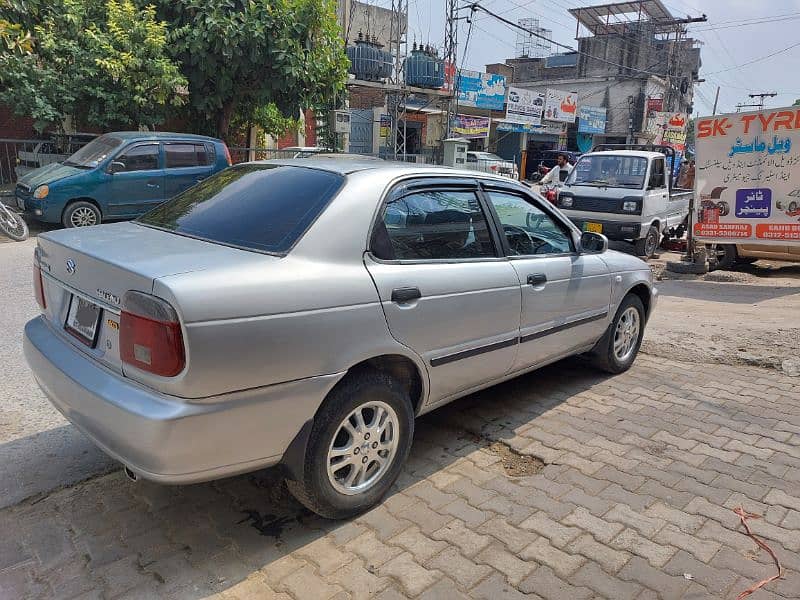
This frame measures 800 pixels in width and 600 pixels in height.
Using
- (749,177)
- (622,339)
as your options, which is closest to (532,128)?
(749,177)

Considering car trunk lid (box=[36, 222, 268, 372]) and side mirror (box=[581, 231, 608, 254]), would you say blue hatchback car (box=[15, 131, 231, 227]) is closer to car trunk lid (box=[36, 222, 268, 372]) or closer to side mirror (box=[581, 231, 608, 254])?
car trunk lid (box=[36, 222, 268, 372])

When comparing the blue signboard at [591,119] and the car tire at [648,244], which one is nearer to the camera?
the car tire at [648,244]

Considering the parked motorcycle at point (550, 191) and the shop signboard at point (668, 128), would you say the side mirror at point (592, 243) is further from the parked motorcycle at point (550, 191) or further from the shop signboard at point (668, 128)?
the shop signboard at point (668, 128)

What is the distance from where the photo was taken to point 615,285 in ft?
15.2

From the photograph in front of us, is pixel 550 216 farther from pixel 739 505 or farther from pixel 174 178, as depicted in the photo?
pixel 174 178

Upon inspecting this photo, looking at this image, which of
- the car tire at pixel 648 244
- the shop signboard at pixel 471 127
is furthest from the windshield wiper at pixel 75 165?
the shop signboard at pixel 471 127

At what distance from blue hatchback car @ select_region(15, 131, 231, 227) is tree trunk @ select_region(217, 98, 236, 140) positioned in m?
3.94

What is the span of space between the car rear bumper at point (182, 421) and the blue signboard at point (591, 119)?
119 ft

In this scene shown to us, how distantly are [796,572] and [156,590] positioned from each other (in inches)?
106

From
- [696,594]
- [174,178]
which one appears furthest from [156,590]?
[174,178]

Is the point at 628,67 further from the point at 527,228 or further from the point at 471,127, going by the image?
the point at 527,228

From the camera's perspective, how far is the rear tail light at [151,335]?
2242mm

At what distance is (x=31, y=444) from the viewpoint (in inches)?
139

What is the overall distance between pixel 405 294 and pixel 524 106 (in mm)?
29780
